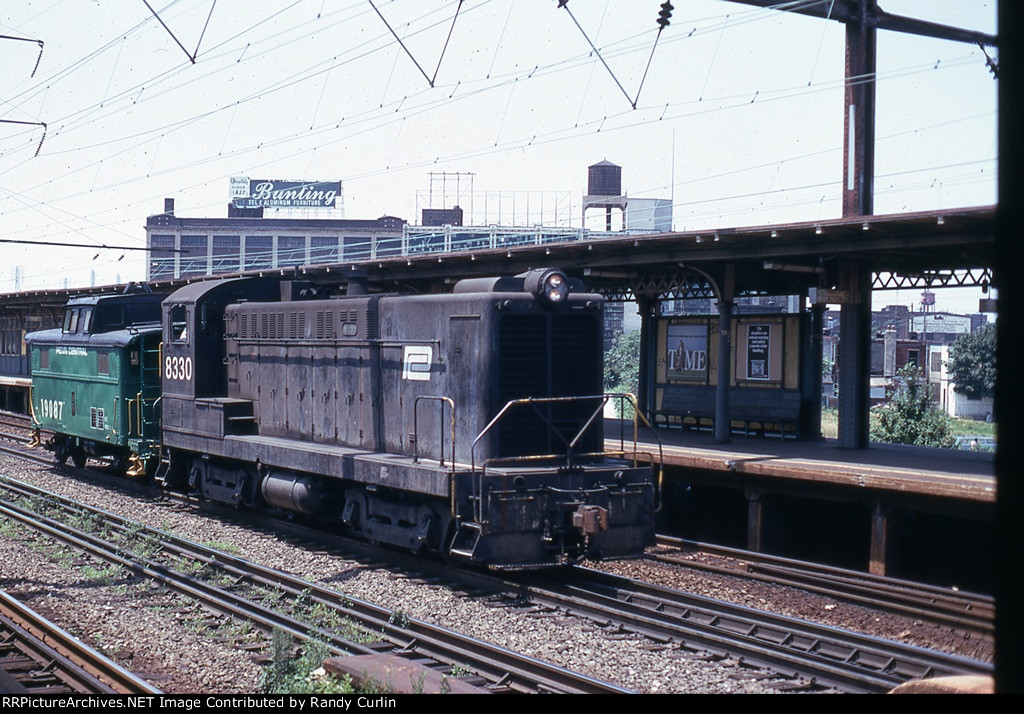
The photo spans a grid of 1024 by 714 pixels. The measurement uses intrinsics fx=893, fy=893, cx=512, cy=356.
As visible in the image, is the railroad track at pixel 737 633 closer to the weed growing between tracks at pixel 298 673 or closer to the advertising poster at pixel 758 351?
the weed growing between tracks at pixel 298 673

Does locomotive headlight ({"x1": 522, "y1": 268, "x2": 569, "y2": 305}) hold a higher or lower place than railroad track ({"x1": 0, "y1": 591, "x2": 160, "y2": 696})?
higher

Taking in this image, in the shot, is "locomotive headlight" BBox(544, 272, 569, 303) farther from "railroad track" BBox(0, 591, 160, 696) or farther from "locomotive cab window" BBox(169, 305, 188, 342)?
"locomotive cab window" BBox(169, 305, 188, 342)

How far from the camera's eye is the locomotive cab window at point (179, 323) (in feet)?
45.4

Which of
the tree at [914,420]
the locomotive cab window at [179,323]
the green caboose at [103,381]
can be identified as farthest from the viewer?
the tree at [914,420]

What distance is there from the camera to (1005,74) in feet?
6.32

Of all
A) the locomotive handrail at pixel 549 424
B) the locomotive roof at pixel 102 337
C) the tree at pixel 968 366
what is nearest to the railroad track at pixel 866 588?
the locomotive handrail at pixel 549 424

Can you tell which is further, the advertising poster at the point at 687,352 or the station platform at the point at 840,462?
the advertising poster at the point at 687,352

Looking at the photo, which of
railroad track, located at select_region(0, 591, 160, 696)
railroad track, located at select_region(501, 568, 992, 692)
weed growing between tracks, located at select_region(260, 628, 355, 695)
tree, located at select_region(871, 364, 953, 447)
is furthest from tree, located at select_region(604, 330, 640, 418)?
weed growing between tracks, located at select_region(260, 628, 355, 695)

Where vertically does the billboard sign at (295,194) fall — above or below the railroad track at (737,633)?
above

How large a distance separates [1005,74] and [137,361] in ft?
50.1

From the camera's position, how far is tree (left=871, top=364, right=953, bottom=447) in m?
20.3

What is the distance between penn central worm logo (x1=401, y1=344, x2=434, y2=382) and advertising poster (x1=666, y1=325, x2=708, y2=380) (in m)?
9.77

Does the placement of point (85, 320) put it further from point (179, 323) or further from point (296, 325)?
point (296, 325)

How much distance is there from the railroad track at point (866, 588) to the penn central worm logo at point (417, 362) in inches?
141
